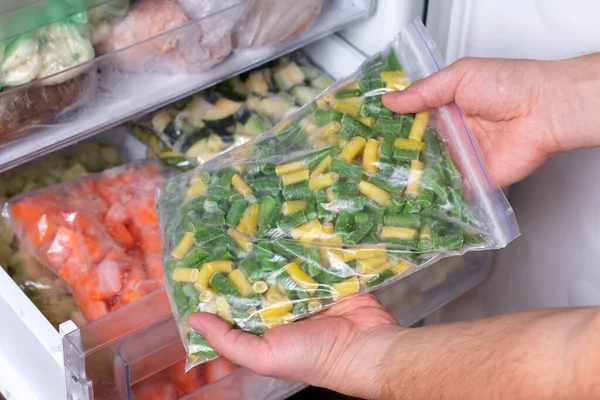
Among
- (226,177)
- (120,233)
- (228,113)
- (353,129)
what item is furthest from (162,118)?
(353,129)

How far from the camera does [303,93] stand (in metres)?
1.43

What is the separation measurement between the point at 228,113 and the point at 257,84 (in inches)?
3.6

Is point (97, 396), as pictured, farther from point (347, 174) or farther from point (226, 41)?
point (226, 41)

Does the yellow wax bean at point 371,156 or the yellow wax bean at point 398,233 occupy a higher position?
the yellow wax bean at point 371,156

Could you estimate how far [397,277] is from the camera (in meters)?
1.04

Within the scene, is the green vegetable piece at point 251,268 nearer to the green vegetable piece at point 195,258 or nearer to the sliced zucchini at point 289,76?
the green vegetable piece at point 195,258

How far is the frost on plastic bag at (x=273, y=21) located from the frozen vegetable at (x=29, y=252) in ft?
1.23

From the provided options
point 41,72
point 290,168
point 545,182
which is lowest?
point 545,182

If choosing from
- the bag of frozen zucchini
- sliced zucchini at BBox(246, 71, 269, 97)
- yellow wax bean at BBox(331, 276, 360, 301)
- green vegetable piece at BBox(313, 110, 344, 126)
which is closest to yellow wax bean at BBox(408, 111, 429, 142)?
the bag of frozen zucchini

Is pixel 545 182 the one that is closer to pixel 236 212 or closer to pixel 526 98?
pixel 526 98

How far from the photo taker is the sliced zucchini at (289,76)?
1455mm

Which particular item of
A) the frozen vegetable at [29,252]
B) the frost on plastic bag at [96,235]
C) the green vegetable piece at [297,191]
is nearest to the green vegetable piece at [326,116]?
the green vegetable piece at [297,191]

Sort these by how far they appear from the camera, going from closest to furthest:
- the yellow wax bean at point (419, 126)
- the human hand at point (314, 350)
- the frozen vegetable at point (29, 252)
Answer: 1. the human hand at point (314, 350)
2. the yellow wax bean at point (419, 126)
3. the frozen vegetable at point (29, 252)

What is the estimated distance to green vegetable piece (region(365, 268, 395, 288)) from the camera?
1.02 metres
